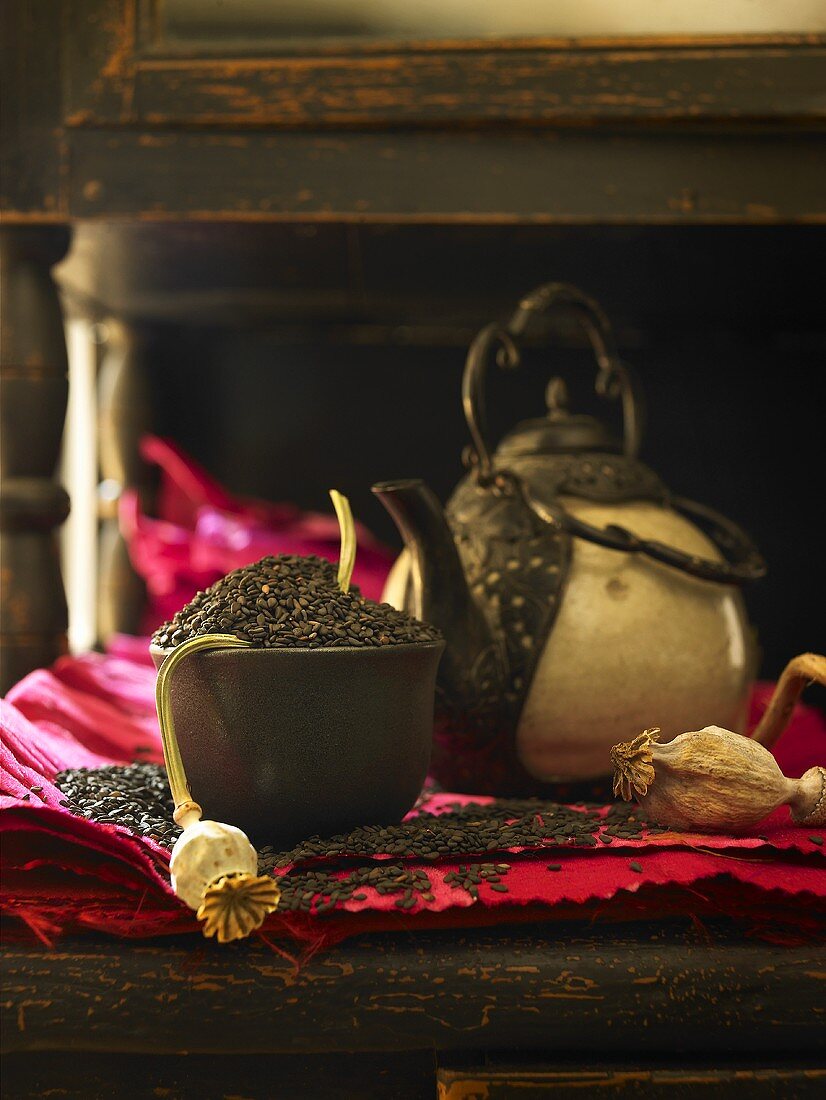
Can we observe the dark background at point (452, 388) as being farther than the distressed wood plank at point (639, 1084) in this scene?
Yes

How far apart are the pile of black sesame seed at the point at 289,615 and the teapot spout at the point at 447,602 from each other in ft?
0.27

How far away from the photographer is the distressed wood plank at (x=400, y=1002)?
47cm

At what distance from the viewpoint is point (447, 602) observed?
0.68 meters

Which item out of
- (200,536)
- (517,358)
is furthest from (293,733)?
(200,536)

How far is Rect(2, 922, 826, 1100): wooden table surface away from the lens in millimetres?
464

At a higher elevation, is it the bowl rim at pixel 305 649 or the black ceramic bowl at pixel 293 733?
the bowl rim at pixel 305 649

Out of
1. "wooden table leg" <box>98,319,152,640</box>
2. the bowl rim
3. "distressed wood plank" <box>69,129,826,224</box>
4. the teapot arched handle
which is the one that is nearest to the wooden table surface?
the bowl rim

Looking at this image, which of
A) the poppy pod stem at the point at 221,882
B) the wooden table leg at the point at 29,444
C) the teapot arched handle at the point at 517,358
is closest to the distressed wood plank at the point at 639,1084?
the poppy pod stem at the point at 221,882

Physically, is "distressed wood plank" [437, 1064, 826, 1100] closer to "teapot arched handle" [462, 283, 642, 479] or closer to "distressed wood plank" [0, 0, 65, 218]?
"teapot arched handle" [462, 283, 642, 479]

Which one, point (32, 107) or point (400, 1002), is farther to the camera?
point (32, 107)

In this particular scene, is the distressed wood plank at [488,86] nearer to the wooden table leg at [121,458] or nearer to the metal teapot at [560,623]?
the metal teapot at [560,623]

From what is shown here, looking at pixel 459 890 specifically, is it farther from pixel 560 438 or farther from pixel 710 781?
pixel 560 438

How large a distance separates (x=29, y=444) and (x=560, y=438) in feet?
1.43

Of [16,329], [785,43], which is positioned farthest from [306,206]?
[785,43]
